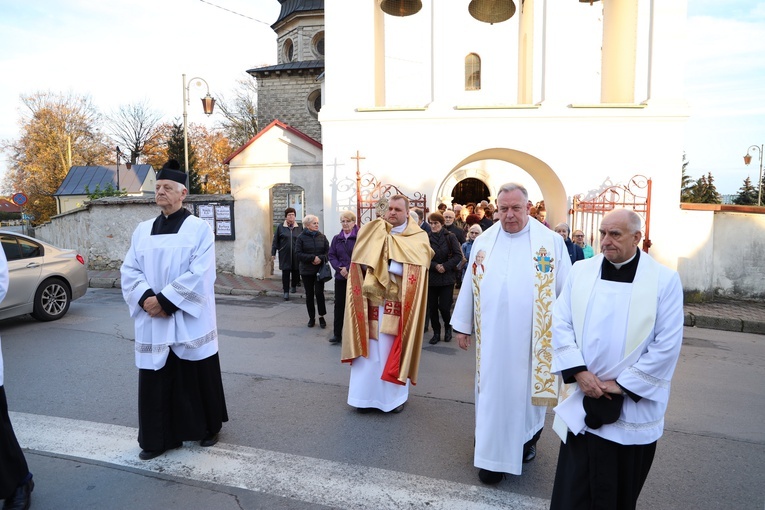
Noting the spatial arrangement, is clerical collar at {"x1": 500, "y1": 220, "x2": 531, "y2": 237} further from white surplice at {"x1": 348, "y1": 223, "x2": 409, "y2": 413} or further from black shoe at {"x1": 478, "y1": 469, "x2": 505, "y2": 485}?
black shoe at {"x1": 478, "y1": 469, "x2": 505, "y2": 485}

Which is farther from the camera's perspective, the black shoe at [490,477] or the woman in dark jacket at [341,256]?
the woman in dark jacket at [341,256]

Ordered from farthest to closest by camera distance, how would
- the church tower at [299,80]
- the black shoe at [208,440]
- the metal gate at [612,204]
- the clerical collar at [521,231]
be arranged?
1. the church tower at [299,80]
2. the metal gate at [612,204]
3. the black shoe at [208,440]
4. the clerical collar at [521,231]

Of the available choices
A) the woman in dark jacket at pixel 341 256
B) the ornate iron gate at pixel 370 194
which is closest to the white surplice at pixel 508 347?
the woman in dark jacket at pixel 341 256

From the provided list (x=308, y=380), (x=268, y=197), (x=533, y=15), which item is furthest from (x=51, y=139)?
(x=308, y=380)

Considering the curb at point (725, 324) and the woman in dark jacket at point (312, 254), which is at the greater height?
the woman in dark jacket at point (312, 254)

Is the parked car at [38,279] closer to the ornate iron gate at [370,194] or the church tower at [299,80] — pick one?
the ornate iron gate at [370,194]

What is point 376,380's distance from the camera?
5.01 meters

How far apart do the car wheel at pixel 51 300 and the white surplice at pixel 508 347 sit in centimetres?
803

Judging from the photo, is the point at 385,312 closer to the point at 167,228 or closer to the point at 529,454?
the point at 529,454

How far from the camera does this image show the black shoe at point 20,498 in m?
3.28

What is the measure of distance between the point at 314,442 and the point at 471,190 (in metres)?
16.6

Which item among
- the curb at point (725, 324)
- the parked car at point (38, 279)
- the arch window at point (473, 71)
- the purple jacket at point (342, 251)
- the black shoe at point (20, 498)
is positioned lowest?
the curb at point (725, 324)

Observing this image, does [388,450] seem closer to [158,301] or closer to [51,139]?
[158,301]

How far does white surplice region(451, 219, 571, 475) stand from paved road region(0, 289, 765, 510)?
27cm
